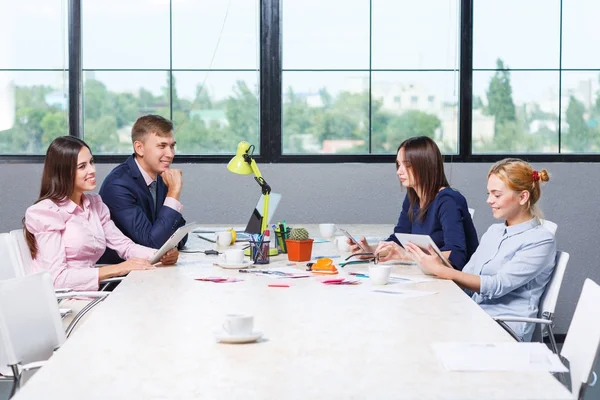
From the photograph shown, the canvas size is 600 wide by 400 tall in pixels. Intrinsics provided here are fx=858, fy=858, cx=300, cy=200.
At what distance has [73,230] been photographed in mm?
3348

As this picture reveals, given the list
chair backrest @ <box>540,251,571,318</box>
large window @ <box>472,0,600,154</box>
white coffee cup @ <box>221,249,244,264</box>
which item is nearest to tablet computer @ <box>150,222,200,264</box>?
white coffee cup @ <box>221,249,244,264</box>

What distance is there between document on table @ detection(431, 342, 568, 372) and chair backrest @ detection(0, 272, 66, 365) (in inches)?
46.9

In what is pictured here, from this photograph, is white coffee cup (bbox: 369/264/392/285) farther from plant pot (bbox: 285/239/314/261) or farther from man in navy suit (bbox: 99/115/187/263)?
man in navy suit (bbox: 99/115/187/263)

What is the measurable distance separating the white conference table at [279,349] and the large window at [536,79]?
2.85 metres

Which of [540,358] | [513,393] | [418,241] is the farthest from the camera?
[418,241]

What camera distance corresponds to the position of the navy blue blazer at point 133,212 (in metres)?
3.66

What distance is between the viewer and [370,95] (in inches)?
212

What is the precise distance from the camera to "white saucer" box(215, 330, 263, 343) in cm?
188

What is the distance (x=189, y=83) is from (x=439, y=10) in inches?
63.7

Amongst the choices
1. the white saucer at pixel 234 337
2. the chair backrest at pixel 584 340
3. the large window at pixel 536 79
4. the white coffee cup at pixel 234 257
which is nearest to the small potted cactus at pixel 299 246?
the white coffee cup at pixel 234 257

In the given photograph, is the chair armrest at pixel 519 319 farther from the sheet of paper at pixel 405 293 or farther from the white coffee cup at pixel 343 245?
the white coffee cup at pixel 343 245

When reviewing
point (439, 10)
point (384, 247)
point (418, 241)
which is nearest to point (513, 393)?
point (418, 241)

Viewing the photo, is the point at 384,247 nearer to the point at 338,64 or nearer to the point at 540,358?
the point at 540,358

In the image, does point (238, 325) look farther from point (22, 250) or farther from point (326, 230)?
point (326, 230)
